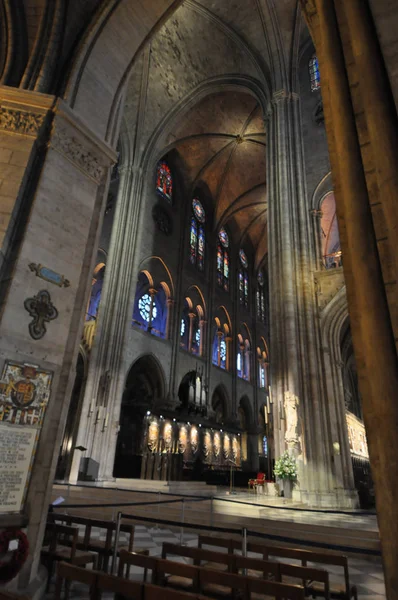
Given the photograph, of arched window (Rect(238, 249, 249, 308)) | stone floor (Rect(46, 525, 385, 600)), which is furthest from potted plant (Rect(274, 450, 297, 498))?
arched window (Rect(238, 249, 249, 308))

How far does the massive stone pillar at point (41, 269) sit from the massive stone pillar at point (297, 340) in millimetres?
7512

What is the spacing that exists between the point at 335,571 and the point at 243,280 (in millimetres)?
26138

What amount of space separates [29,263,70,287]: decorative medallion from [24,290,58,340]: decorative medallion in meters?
0.21

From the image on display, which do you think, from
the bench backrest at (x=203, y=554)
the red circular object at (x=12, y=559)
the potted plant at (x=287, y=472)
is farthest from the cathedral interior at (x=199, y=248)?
the bench backrest at (x=203, y=554)

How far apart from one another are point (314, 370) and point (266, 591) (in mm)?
10063

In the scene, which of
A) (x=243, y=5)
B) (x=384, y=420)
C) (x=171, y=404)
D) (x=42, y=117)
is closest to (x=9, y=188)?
(x=42, y=117)

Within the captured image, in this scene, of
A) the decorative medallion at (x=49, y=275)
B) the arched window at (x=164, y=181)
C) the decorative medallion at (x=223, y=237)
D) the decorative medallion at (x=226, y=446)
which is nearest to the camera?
the decorative medallion at (x=49, y=275)

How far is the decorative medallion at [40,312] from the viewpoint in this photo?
5012 millimetres

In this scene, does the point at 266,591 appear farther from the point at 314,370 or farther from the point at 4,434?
the point at 314,370

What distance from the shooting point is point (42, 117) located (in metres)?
5.98

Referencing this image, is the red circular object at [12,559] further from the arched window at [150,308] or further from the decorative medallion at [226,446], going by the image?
the decorative medallion at [226,446]

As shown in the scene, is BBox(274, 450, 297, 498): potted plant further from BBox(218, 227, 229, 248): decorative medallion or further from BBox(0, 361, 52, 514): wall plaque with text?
BBox(218, 227, 229, 248): decorative medallion

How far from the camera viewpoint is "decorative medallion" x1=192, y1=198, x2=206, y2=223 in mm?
25289

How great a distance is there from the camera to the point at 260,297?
32.6 m
